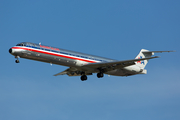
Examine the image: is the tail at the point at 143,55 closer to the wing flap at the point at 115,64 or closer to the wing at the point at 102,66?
the wing flap at the point at 115,64

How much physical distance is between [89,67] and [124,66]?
17.3ft

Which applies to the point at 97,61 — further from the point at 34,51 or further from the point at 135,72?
the point at 34,51

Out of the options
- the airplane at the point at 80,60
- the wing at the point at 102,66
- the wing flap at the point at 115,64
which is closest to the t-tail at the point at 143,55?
the airplane at the point at 80,60

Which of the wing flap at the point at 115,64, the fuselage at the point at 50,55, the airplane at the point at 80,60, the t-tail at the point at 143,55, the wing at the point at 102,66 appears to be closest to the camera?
the fuselage at the point at 50,55

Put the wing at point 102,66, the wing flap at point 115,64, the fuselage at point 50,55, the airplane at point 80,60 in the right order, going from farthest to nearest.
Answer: the wing at point 102,66
the wing flap at point 115,64
the airplane at point 80,60
the fuselage at point 50,55

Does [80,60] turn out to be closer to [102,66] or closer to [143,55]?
[102,66]

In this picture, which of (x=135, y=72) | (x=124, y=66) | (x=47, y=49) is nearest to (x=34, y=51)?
(x=47, y=49)

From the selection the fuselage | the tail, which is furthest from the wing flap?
the tail

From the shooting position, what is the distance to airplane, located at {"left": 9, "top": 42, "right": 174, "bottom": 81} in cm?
3666

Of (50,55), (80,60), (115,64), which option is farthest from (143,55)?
(50,55)

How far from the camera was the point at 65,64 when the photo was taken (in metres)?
39.0

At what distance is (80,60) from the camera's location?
1575 inches

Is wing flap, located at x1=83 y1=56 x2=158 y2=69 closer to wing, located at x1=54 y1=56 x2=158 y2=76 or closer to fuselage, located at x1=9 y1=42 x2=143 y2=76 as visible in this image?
wing, located at x1=54 y1=56 x2=158 y2=76

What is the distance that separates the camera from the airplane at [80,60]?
120ft
